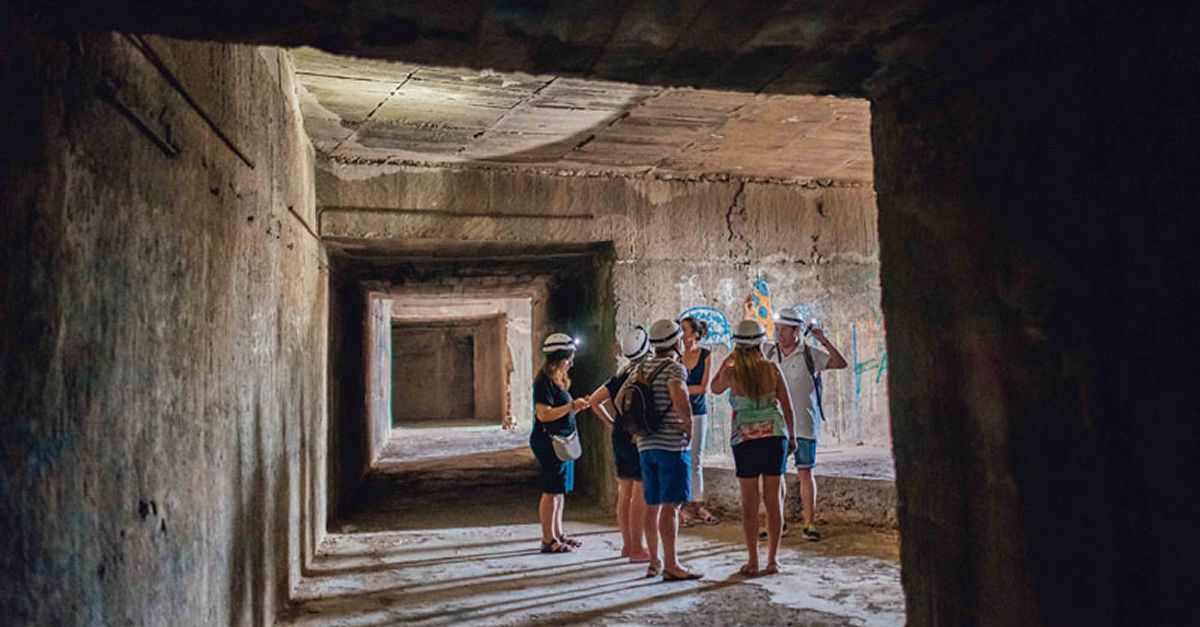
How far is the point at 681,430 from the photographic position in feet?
16.3

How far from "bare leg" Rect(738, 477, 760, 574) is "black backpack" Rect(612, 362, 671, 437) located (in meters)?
0.67

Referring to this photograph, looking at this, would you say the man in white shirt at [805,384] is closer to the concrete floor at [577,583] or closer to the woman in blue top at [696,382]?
the concrete floor at [577,583]

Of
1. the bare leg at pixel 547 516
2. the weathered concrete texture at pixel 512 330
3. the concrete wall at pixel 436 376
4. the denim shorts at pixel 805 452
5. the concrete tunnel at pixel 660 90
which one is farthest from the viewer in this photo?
the concrete wall at pixel 436 376

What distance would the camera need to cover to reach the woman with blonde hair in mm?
5051

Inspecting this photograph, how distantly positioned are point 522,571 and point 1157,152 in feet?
15.1

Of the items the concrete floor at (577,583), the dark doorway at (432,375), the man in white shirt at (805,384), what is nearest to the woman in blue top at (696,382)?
the concrete floor at (577,583)

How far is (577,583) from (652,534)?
1.82ft

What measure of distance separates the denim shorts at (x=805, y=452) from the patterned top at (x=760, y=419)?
0.80 metres

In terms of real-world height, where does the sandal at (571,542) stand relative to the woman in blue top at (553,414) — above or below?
below

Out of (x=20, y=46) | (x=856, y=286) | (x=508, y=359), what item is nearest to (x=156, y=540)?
(x=20, y=46)

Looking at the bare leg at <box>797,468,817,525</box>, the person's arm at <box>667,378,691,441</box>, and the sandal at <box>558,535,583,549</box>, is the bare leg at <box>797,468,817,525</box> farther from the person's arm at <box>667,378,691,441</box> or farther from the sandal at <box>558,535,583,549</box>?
the sandal at <box>558,535,583,549</box>

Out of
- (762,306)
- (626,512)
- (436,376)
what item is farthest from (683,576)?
(436,376)

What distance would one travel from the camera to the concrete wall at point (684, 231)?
6879 millimetres

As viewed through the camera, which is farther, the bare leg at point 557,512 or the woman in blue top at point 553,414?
the bare leg at point 557,512
